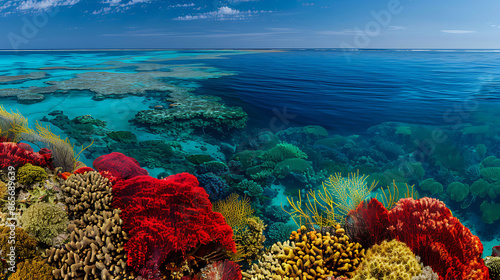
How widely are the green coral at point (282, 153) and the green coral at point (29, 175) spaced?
7220 mm

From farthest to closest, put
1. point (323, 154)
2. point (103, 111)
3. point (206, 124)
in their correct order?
1. point (103, 111)
2. point (206, 124)
3. point (323, 154)

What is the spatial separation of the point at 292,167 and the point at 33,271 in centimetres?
759

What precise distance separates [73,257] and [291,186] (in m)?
6.73

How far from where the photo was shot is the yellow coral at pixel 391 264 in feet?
6.45

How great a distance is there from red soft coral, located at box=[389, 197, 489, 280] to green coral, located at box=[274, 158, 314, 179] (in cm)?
629

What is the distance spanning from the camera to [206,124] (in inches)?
485

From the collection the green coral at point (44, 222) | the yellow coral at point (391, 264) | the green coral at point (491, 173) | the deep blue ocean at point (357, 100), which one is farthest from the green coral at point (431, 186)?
the green coral at point (44, 222)

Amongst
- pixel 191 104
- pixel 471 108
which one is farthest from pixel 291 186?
pixel 471 108

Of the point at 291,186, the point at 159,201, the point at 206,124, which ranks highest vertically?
the point at 159,201

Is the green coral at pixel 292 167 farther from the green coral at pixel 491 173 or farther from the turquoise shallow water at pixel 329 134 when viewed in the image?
the green coral at pixel 491 173

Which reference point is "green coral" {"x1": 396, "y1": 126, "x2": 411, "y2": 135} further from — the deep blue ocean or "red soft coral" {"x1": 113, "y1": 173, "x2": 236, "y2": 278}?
"red soft coral" {"x1": 113, "y1": 173, "x2": 236, "y2": 278}

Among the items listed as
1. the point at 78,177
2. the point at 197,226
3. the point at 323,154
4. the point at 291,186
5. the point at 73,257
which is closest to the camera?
the point at 73,257

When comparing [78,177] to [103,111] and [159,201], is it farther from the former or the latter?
[103,111]

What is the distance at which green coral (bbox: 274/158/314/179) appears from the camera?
29.0 ft
